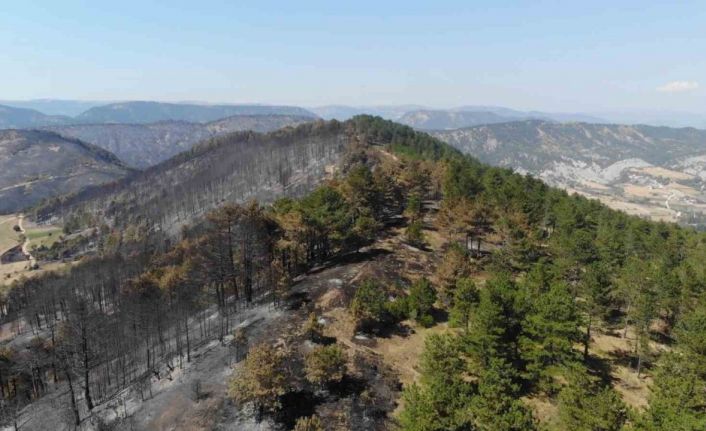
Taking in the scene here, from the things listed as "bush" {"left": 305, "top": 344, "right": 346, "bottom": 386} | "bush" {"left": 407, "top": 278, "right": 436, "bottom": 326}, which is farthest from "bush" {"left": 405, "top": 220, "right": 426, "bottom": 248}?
"bush" {"left": 305, "top": 344, "right": 346, "bottom": 386}

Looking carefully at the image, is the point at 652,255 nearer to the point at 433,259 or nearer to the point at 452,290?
the point at 433,259

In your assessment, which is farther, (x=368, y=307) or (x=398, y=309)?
(x=398, y=309)

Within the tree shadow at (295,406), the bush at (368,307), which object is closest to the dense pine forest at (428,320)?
the tree shadow at (295,406)

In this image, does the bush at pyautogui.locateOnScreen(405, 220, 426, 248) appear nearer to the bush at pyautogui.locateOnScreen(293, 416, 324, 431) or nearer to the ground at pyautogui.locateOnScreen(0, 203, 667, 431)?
the ground at pyautogui.locateOnScreen(0, 203, 667, 431)

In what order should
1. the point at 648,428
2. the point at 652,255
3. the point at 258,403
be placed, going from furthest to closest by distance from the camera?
1. the point at 652,255
2. the point at 258,403
3. the point at 648,428

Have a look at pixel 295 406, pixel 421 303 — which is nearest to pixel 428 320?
pixel 421 303

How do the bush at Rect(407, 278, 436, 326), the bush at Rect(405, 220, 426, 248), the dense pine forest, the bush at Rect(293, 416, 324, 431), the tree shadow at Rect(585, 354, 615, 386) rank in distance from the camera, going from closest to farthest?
the bush at Rect(293, 416, 324, 431), the dense pine forest, the tree shadow at Rect(585, 354, 615, 386), the bush at Rect(407, 278, 436, 326), the bush at Rect(405, 220, 426, 248)

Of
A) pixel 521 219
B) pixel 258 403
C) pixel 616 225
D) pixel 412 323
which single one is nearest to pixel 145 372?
pixel 258 403

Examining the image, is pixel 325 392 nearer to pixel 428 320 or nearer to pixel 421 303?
pixel 428 320

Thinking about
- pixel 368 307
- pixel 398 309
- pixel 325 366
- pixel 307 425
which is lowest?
pixel 398 309
